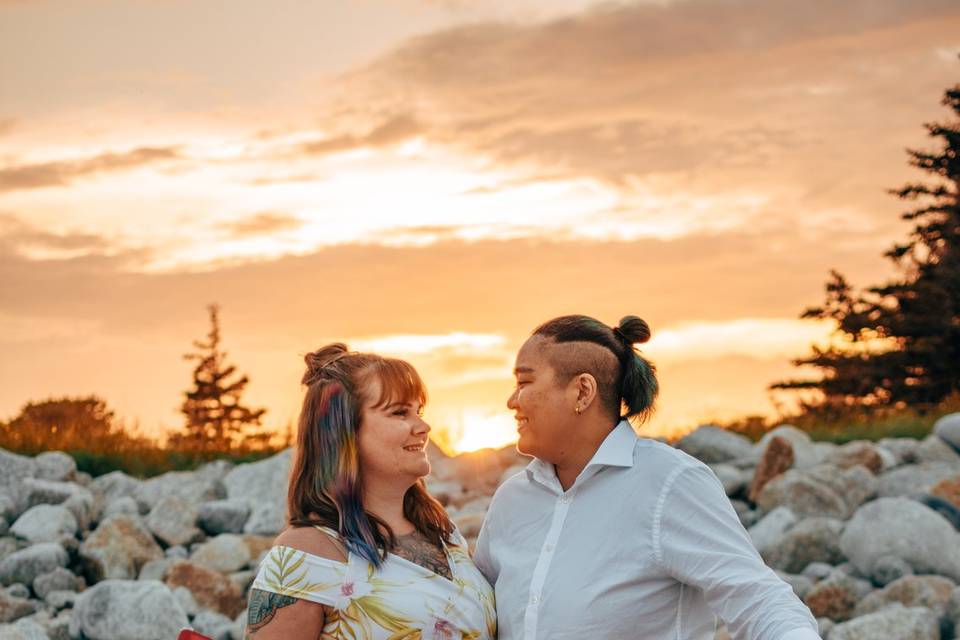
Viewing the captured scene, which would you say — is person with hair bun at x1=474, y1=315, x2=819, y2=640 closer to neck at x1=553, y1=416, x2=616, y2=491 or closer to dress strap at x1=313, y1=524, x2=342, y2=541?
neck at x1=553, y1=416, x2=616, y2=491

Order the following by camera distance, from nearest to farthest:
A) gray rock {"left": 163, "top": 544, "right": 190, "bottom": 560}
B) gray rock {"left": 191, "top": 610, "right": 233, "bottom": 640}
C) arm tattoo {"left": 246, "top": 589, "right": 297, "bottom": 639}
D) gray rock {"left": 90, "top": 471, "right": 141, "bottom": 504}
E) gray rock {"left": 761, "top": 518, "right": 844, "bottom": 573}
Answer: arm tattoo {"left": 246, "top": 589, "right": 297, "bottom": 639}
gray rock {"left": 191, "top": 610, "right": 233, "bottom": 640}
gray rock {"left": 761, "top": 518, "right": 844, "bottom": 573}
gray rock {"left": 163, "top": 544, "right": 190, "bottom": 560}
gray rock {"left": 90, "top": 471, "right": 141, "bottom": 504}

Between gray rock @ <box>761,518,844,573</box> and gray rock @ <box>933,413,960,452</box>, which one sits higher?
gray rock @ <box>933,413,960,452</box>

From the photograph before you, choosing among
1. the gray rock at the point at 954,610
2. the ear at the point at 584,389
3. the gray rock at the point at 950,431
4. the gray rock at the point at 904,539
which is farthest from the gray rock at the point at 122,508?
the ear at the point at 584,389

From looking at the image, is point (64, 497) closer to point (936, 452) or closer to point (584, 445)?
point (936, 452)

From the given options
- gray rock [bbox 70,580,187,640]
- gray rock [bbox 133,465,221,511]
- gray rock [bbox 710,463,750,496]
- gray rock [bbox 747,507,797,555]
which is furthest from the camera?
gray rock [bbox 133,465,221,511]

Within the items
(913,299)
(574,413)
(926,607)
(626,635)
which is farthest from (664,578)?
(913,299)

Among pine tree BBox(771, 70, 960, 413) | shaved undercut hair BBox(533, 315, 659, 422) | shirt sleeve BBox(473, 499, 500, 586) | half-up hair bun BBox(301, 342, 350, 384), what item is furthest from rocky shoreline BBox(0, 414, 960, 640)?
pine tree BBox(771, 70, 960, 413)

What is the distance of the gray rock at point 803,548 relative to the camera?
9.90m

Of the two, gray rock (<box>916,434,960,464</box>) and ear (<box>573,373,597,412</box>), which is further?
gray rock (<box>916,434,960,464</box>)

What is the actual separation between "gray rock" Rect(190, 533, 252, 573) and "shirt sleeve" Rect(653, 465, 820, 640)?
6.86 m

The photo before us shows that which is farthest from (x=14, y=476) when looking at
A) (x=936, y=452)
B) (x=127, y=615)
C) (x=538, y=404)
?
(x=538, y=404)

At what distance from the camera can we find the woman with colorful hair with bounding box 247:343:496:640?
12.3ft

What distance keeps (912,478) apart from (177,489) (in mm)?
6161

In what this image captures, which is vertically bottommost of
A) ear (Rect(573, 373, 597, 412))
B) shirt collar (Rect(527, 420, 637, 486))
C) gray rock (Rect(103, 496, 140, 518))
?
gray rock (Rect(103, 496, 140, 518))
